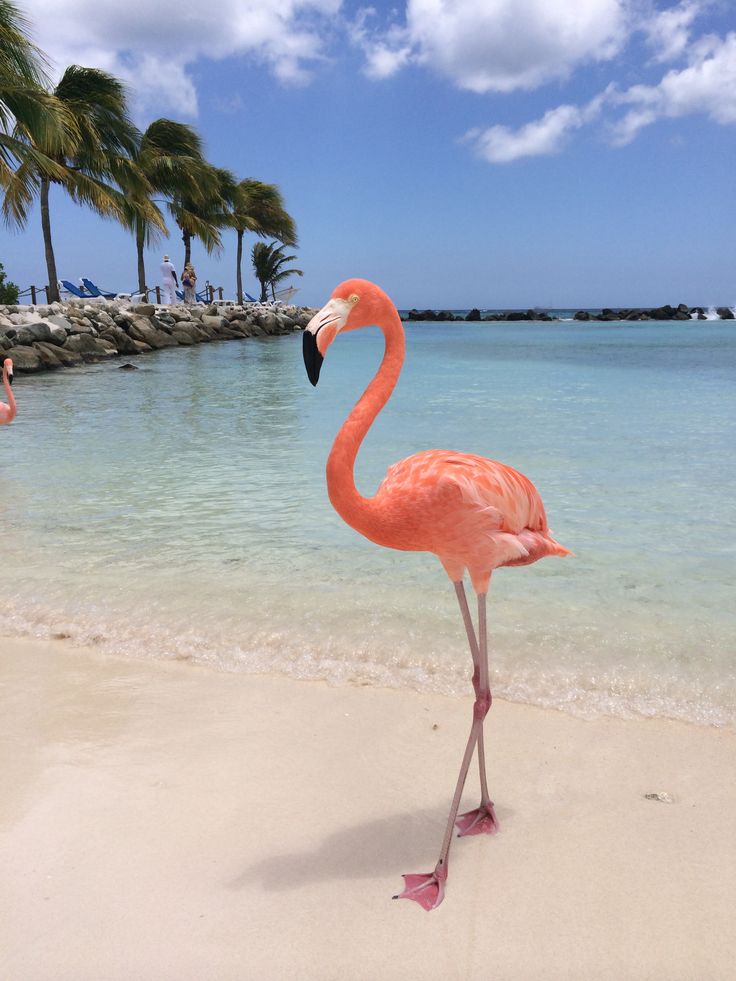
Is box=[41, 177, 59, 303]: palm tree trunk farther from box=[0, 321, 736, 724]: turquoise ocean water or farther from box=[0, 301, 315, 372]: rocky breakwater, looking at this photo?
box=[0, 321, 736, 724]: turquoise ocean water

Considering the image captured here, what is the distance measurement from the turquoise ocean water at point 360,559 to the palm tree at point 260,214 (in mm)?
35064

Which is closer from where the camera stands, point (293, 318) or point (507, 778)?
point (507, 778)

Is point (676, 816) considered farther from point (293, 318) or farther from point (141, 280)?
point (293, 318)

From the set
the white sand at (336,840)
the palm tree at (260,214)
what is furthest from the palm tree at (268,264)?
the white sand at (336,840)

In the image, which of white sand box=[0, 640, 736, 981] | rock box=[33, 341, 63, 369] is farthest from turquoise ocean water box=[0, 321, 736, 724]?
Result: rock box=[33, 341, 63, 369]

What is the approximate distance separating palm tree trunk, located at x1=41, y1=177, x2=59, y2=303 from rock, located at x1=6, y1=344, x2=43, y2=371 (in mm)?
7185

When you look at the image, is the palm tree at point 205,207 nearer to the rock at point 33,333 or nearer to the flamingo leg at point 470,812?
the rock at point 33,333

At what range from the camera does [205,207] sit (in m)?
38.3

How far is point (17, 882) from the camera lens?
6.81 ft

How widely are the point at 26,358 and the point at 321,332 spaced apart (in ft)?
56.9

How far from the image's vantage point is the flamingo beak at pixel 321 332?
185 centimetres

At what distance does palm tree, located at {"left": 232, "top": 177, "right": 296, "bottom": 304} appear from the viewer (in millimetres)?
43281

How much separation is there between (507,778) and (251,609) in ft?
6.44

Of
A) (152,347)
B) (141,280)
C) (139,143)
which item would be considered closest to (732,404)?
(152,347)
